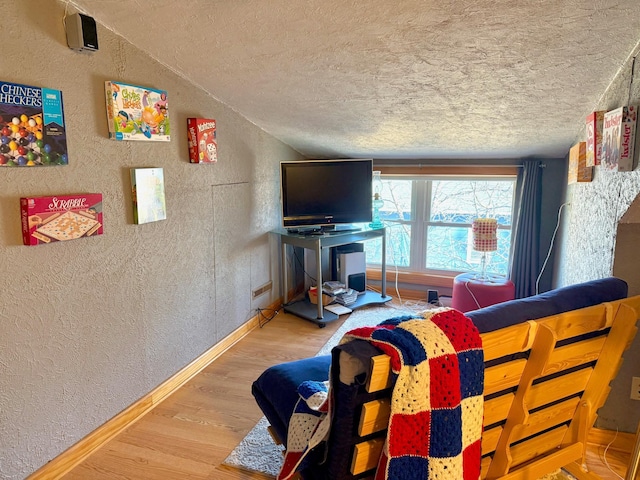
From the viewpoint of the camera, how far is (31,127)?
1688mm

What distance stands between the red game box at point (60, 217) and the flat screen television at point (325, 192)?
5.91ft

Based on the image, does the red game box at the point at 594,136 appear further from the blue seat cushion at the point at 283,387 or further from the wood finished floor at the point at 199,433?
the blue seat cushion at the point at 283,387

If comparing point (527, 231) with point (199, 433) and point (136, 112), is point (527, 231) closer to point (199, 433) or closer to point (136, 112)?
point (199, 433)

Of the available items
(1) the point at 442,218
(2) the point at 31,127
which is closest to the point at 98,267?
(2) the point at 31,127

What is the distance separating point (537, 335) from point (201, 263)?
2064 mm

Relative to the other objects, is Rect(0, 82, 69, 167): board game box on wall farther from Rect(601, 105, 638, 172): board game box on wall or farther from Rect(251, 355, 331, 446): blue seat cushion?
Rect(601, 105, 638, 172): board game box on wall

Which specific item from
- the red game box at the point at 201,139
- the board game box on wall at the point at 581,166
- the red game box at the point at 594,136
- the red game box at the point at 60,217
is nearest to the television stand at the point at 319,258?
the red game box at the point at 201,139

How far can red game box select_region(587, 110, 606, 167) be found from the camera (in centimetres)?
196

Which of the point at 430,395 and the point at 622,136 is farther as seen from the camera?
the point at 622,136

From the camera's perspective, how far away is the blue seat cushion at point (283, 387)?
1690 millimetres

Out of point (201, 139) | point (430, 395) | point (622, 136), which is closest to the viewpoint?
point (430, 395)

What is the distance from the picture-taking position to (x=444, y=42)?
6.28ft

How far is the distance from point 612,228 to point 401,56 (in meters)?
1.23

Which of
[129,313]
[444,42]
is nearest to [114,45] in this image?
[129,313]
